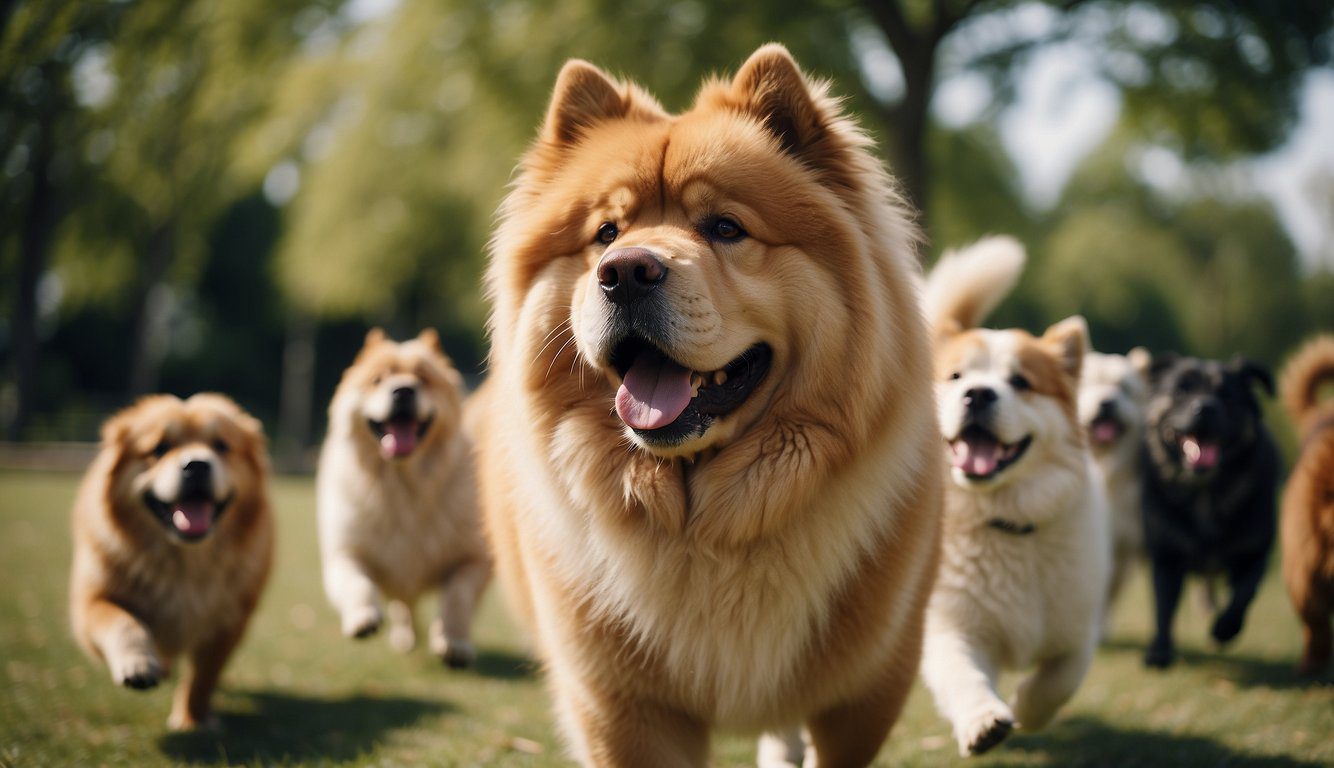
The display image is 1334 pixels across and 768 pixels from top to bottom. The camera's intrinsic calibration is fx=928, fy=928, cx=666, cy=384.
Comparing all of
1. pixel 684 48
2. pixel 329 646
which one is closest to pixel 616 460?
pixel 329 646

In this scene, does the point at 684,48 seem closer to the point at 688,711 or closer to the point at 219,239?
the point at 688,711

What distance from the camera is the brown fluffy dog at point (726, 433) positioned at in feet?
8.30

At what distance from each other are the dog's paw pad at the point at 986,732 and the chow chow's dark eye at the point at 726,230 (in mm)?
1656

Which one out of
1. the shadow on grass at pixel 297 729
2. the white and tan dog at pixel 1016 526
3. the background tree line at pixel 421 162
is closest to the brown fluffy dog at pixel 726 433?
the white and tan dog at pixel 1016 526

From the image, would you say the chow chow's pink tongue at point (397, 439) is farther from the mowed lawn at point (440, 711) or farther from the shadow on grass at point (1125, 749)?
the shadow on grass at point (1125, 749)

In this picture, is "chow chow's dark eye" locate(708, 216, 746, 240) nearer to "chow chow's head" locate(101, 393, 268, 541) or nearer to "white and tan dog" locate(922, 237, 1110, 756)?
"white and tan dog" locate(922, 237, 1110, 756)

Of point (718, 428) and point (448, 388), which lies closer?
point (718, 428)

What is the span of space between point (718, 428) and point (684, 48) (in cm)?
991

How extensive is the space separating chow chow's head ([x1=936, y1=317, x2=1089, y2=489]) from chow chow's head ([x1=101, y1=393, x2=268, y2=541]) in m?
3.20

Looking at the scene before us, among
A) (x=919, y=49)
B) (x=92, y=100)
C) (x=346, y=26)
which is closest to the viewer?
(x=919, y=49)

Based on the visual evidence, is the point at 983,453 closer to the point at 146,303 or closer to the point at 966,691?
the point at 966,691

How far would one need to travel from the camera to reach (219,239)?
3272cm

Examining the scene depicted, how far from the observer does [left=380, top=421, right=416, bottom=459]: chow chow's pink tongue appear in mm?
5246

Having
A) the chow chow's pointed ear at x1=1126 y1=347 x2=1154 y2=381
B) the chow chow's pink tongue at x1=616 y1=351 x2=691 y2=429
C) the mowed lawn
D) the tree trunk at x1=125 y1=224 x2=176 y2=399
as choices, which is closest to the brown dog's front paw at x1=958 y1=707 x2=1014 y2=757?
the mowed lawn
